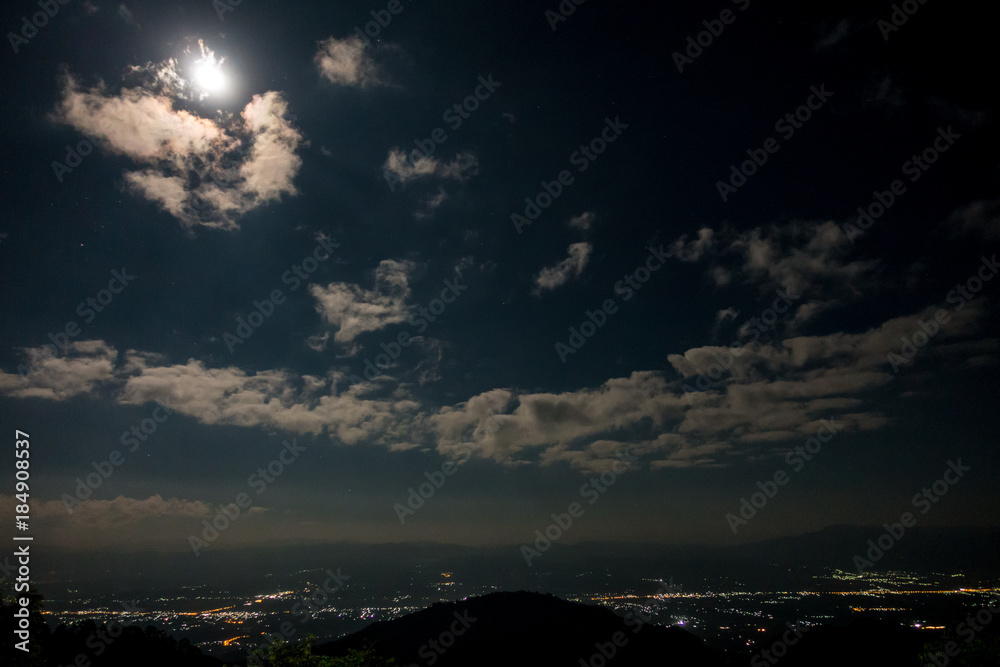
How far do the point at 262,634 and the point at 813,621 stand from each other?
711 feet

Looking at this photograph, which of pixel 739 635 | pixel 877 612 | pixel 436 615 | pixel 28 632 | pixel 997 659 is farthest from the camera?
pixel 877 612

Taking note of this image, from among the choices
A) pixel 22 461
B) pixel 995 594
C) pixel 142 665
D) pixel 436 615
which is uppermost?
pixel 22 461

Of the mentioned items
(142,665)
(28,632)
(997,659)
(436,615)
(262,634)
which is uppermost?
(28,632)

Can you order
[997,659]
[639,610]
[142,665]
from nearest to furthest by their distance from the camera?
[997,659]
[142,665]
[639,610]

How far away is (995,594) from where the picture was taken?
648 feet

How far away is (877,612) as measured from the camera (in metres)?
174

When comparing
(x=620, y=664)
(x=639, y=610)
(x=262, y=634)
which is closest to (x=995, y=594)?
(x=639, y=610)

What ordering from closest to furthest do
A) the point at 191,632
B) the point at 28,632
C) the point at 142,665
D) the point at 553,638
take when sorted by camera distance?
the point at 28,632
the point at 142,665
the point at 553,638
the point at 191,632

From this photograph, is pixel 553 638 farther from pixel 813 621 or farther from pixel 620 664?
pixel 813 621

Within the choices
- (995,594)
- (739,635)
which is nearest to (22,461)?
(739,635)

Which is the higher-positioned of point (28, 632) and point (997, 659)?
point (28, 632)

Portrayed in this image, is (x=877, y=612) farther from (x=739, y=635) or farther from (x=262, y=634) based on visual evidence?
(x=262, y=634)

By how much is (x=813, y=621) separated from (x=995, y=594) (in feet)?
386

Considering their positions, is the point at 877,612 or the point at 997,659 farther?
the point at 877,612
